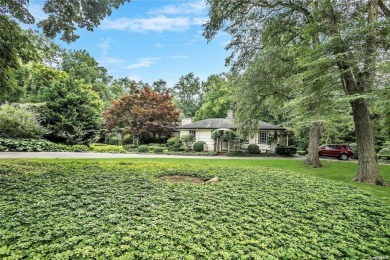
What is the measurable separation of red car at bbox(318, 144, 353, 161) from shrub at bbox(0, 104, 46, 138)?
24.8 m

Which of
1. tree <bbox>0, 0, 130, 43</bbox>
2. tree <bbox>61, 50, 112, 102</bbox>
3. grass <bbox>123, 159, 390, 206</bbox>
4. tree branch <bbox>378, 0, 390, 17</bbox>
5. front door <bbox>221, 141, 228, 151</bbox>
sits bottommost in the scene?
grass <bbox>123, 159, 390, 206</bbox>

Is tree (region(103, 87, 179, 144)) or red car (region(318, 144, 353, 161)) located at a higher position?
tree (region(103, 87, 179, 144))

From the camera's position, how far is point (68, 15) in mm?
7191

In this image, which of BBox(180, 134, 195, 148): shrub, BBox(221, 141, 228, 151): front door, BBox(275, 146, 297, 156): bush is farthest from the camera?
BBox(221, 141, 228, 151): front door

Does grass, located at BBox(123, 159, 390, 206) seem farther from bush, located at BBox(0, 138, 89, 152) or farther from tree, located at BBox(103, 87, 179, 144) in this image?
tree, located at BBox(103, 87, 179, 144)

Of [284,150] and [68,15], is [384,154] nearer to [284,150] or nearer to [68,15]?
[284,150]

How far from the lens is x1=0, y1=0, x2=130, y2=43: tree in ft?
22.0

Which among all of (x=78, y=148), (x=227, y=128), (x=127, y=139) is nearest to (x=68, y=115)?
(x=78, y=148)

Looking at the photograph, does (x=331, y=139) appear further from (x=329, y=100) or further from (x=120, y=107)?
(x=120, y=107)

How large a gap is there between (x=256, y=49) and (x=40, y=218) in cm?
1331

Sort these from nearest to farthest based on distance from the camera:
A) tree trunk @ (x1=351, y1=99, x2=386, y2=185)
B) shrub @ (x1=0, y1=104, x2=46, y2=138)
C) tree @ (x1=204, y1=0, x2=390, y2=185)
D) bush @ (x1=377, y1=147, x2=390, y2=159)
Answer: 1. tree @ (x1=204, y1=0, x2=390, y2=185)
2. tree trunk @ (x1=351, y1=99, x2=386, y2=185)
3. shrub @ (x1=0, y1=104, x2=46, y2=138)
4. bush @ (x1=377, y1=147, x2=390, y2=159)

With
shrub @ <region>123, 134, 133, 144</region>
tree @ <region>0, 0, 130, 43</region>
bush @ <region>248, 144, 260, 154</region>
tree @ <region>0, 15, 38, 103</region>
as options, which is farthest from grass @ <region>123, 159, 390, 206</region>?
shrub @ <region>123, 134, 133, 144</region>

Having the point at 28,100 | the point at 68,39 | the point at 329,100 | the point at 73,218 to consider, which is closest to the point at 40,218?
the point at 73,218

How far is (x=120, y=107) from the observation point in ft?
84.3
